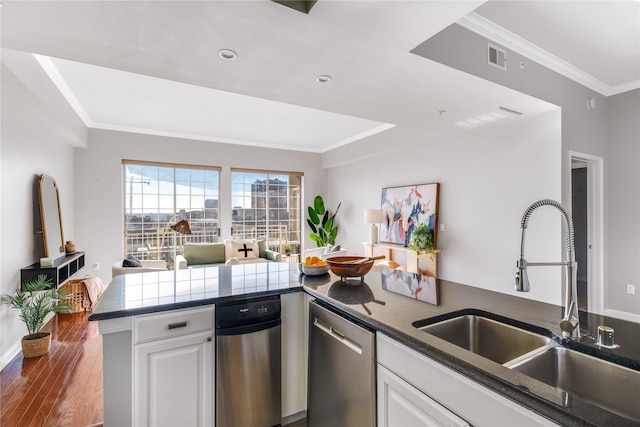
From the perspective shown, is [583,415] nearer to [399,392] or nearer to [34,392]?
[399,392]

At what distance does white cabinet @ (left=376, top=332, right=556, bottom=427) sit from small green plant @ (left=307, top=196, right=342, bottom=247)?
5.65 metres

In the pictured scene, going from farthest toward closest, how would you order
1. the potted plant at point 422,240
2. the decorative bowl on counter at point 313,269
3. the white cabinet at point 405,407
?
1. the potted plant at point 422,240
2. the decorative bowl on counter at point 313,269
3. the white cabinet at point 405,407

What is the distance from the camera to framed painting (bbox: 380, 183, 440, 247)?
15.3ft

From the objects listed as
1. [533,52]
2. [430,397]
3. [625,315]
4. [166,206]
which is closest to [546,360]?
[430,397]

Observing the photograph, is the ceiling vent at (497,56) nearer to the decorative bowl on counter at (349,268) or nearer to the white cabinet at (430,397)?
the decorative bowl on counter at (349,268)

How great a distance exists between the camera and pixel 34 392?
2373 mm

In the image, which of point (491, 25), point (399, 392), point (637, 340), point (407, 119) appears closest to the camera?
point (637, 340)

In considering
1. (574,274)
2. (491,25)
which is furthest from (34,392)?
(491,25)

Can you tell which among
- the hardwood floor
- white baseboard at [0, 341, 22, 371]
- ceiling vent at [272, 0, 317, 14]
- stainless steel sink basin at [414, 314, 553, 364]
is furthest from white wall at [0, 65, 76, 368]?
stainless steel sink basin at [414, 314, 553, 364]

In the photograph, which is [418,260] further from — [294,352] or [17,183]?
[17,183]

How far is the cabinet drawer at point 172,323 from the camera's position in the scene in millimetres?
1515

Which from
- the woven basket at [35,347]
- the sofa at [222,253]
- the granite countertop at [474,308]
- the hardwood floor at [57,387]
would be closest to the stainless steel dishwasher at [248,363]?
the granite countertop at [474,308]

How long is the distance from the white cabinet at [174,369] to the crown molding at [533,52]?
2776 millimetres

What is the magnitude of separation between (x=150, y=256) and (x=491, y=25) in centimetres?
610
